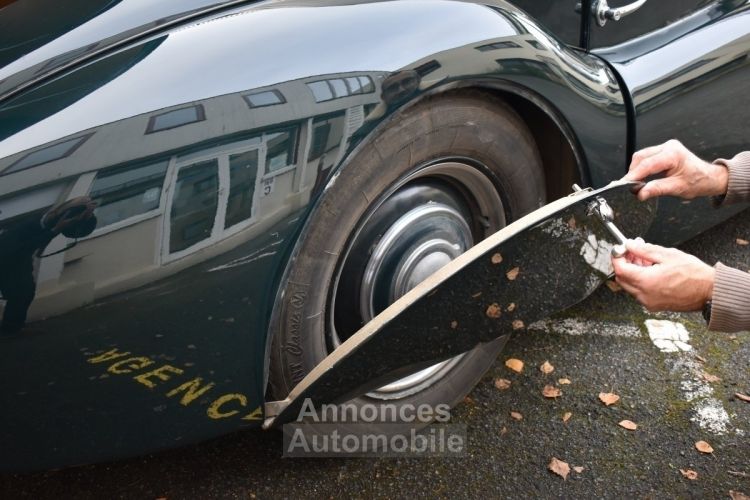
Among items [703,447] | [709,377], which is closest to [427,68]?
[703,447]

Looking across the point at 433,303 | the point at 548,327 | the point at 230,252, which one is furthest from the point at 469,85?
the point at 548,327

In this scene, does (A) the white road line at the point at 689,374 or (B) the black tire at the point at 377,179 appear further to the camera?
(A) the white road line at the point at 689,374

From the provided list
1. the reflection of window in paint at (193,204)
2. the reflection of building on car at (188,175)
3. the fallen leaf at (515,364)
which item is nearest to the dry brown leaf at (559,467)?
the fallen leaf at (515,364)

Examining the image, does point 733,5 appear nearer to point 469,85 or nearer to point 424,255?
point 469,85

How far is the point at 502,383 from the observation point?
2.18 meters

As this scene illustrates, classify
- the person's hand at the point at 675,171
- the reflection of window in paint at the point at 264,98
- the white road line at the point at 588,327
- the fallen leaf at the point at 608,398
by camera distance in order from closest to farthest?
the reflection of window in paint at the point at 264,98, the person's hand at the point at 675,171, the fallen leaf at the point at 608,398, the white road line at the point at 588,327

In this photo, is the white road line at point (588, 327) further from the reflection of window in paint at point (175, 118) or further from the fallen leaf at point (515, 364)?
the reflection of window in paint at point (175, 118)

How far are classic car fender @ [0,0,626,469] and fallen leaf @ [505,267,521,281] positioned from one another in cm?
38

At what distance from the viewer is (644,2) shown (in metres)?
2.05

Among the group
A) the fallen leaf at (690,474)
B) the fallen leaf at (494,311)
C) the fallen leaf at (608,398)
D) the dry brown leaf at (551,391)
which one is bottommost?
the fallen leaf at (690,474)

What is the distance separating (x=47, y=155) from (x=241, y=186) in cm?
32

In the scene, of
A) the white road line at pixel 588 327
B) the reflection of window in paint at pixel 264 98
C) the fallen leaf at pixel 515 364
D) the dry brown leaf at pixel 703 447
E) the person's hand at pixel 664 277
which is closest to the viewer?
the reflection of window in paint at pixel 264 98

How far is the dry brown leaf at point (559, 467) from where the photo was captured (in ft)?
6.13

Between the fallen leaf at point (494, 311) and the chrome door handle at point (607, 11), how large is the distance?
96 centimetres
